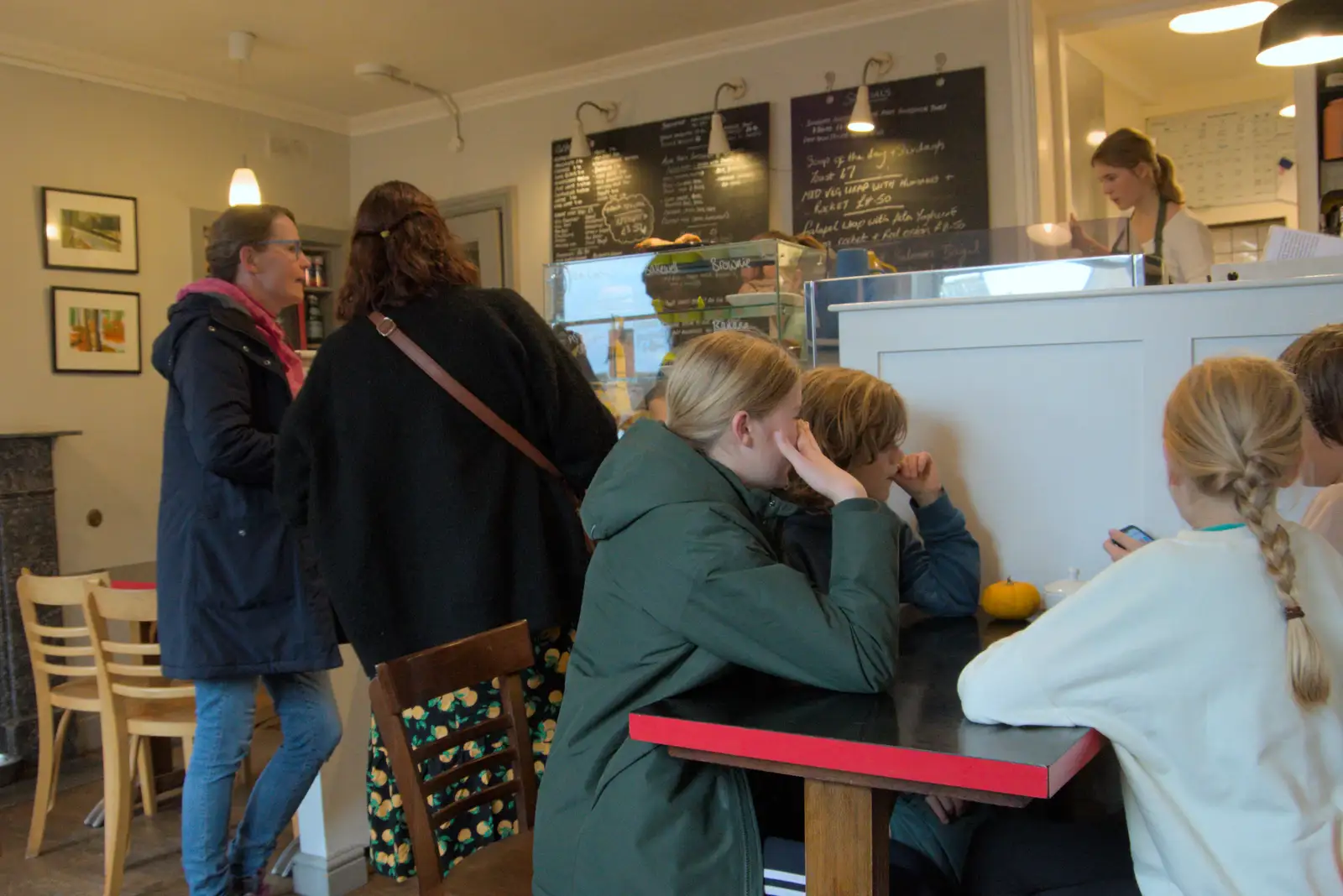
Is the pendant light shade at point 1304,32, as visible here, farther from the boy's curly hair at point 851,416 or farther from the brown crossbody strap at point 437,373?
the brown crossbody strap at point 437,373

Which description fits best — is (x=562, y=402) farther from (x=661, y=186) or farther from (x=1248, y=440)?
(x=661, y=186)

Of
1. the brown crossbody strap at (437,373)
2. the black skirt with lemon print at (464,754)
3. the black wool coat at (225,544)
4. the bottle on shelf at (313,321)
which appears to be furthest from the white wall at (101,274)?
the brown crossbody strap at (437,373)

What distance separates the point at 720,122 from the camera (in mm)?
4902

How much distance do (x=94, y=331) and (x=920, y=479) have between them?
4.19 metres

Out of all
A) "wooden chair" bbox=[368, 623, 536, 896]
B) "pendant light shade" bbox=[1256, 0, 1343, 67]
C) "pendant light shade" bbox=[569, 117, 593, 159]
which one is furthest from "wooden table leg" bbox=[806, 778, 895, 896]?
"pendant light shade" bbox=[569, 117, 593, 159]

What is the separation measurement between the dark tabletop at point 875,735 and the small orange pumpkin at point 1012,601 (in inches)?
16.8

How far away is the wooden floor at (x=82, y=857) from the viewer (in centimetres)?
289

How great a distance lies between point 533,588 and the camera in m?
2.03

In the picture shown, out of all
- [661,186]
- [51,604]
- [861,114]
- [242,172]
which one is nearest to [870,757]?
[51,604]

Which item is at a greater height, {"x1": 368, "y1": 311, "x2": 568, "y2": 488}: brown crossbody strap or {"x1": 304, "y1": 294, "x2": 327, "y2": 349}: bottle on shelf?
{"x1": 304, "y1": 294, "x2": 327, "y2": 349}: bottle on shelf

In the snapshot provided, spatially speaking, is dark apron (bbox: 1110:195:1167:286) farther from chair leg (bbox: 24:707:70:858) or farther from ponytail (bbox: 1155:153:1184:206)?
chair leg (bbox: 24:707:70:858)

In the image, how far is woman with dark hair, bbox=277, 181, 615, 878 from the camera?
199 centimetres

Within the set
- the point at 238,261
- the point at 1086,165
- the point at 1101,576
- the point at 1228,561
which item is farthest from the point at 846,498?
the point at 1086,165

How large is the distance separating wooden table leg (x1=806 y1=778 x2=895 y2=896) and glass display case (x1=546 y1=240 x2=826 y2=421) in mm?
1632
